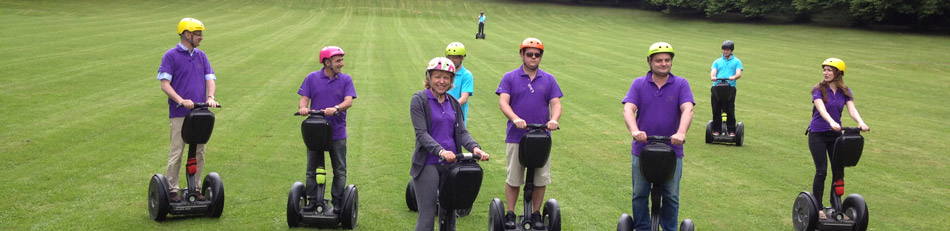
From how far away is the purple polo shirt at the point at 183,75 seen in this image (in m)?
8.71

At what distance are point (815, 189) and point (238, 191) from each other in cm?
708

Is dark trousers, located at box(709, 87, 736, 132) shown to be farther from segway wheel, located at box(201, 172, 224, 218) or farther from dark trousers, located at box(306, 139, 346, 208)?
segway wheel, located at box(201, 172, 224, 218)

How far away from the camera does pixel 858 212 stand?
8.86 meters

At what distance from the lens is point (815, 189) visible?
30.6ft

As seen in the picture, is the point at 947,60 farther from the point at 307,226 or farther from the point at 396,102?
the point at 307,226

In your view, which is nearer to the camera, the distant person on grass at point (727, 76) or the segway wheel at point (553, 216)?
the segway wheel at point (553, 216)

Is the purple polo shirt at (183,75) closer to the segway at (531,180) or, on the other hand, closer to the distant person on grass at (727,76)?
the segway at (531,180)

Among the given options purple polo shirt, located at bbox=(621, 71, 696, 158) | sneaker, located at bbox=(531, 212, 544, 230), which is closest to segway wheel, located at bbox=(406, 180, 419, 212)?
sneaker, located at bbox=(531, 212, 544, 230)

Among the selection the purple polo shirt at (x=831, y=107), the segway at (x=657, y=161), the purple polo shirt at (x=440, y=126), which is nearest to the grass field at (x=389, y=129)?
the purple polo shirt at (x=831, y=107)

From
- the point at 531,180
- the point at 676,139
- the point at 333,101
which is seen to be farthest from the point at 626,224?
the point at 333,101

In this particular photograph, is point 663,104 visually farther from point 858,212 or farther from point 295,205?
point 295,205

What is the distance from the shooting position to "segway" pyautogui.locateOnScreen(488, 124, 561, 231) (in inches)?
301

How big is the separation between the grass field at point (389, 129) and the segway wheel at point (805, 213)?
1.07 ft

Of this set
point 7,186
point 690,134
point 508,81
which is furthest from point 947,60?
point 7,186
